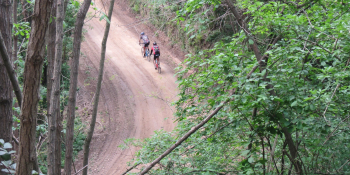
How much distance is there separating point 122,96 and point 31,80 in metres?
12.8

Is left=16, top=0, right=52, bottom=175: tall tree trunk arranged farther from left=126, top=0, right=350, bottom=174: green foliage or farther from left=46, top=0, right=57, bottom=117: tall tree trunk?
left=126, top=0, right=350, bottom=174: green foliage

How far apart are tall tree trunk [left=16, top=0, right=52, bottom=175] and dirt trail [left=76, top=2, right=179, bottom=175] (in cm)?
768

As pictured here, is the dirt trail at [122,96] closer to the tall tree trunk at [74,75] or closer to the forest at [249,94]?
the forest at [249,94]

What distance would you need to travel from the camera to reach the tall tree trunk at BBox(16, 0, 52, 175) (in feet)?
4.78

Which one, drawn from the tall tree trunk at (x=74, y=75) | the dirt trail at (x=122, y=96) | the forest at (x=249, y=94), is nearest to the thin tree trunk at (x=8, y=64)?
the forest at (x=249, y=94)

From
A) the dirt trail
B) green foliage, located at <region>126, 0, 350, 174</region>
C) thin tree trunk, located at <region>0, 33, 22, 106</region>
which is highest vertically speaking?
thin tree trunk, located at <region>0, 33, 22, 106</region>

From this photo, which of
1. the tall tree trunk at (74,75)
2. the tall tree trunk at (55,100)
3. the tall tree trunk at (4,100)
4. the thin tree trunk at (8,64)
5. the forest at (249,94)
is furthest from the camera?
the tall tree trunk at (74,75)

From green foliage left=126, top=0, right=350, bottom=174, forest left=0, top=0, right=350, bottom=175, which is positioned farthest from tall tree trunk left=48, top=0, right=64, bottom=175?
green foliage left=126, top=0, right=350, bottom=174

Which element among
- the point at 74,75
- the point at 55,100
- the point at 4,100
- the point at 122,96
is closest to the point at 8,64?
the point at 4,100

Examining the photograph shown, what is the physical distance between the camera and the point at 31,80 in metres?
1.47

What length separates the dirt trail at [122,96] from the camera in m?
10.7

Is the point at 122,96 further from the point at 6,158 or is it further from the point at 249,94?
the point at 6,158

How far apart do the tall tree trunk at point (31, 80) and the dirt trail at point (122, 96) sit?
25.2 ft

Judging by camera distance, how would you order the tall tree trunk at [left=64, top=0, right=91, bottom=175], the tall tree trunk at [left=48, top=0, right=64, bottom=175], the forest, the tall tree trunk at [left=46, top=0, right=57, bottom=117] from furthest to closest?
the tall tree trunk at [left=64, top=0, right=91, bottom=175], the tall tree trunk at [left=48, top=0, right=64, bottom=175], the tall tree trunk at [left=46, top=0, right=57, bottom=117], the forest
